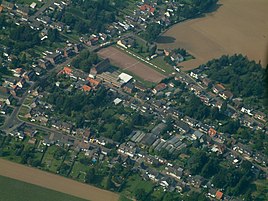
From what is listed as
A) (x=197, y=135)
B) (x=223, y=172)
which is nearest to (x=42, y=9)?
(x=197, y=135)

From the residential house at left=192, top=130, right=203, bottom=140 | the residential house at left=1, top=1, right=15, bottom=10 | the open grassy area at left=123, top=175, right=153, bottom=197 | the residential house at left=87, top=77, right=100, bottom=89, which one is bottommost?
the residential house at left=1, top=1, right=15, bottom=10

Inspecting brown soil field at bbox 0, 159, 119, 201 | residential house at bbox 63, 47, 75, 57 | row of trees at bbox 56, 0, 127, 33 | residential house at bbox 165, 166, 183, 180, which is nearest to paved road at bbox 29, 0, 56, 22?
row of trees at bbox 56, 0, 127, 33

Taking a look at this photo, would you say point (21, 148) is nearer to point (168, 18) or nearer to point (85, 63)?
point (85, 63)

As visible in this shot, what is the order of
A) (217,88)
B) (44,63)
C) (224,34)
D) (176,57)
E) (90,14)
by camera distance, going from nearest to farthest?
(44,63)
(217,88)
(176,57)
(90,14)
(224,34)

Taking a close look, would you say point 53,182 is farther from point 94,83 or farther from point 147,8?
point 147,8

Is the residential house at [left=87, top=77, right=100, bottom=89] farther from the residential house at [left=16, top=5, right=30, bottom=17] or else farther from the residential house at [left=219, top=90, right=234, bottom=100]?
the residential house at [left=16, top=5, right=30, bottom=17]

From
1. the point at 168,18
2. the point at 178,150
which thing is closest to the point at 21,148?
the point at 178,150

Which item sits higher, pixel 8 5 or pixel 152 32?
pixel 152 32
